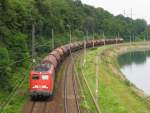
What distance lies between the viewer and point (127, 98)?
4369cm

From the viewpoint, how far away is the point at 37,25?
275 feet

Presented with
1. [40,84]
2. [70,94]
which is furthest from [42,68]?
[70,94]

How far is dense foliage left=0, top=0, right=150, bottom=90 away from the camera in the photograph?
49781mm

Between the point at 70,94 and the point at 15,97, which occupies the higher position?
the point at 15,97

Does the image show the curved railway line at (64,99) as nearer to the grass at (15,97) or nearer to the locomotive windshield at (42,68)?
the grass at (15,97)

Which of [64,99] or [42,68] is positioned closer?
[42,68]

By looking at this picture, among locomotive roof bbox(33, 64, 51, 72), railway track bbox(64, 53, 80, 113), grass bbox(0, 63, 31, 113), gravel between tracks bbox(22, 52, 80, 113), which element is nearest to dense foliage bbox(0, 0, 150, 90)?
grass bbox(0, 63, 31, 113)

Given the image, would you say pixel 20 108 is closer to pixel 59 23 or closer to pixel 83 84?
pixel 83 84

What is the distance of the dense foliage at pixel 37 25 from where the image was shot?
4978cm

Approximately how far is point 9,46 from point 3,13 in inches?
200

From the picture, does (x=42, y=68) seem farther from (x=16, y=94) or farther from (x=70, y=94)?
(x=70, y=94)

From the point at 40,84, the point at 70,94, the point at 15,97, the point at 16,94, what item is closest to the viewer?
the point at 40,84

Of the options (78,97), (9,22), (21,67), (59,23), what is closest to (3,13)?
(9,22)

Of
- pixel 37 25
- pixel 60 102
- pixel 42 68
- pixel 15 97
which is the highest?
pixel 37 25
